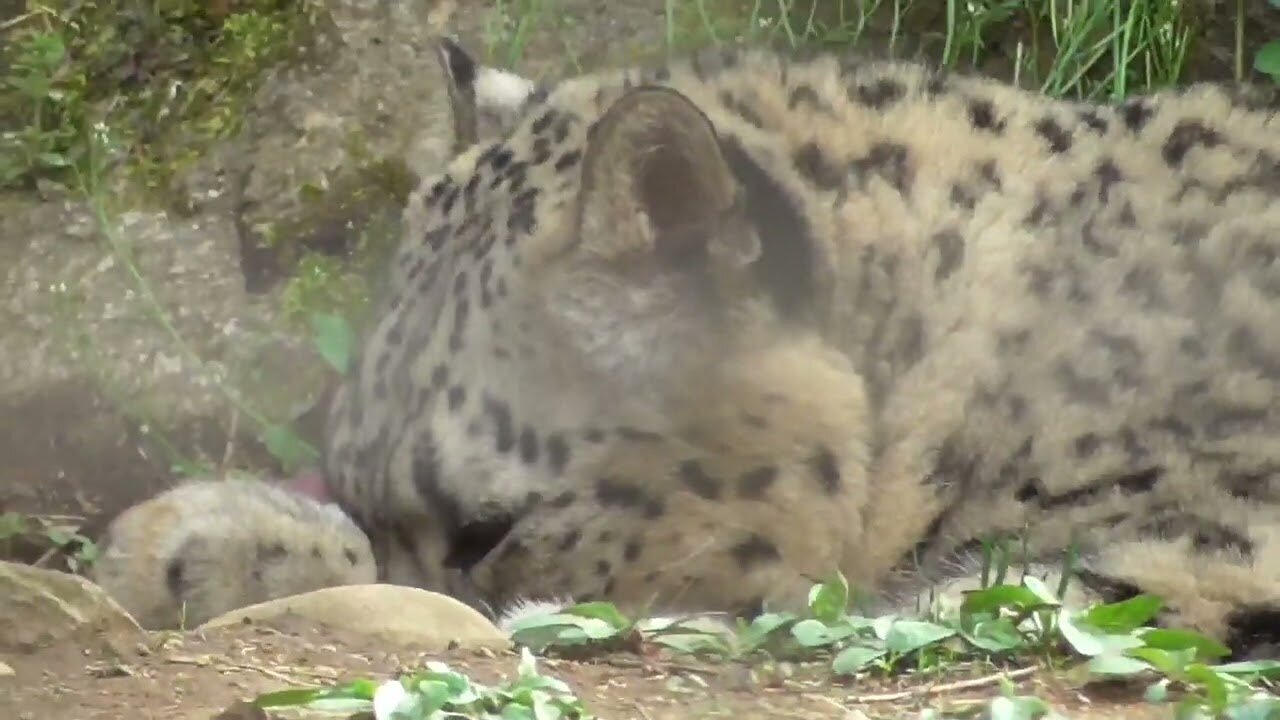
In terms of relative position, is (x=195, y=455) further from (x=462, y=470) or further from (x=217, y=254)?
(x=462, y=470)

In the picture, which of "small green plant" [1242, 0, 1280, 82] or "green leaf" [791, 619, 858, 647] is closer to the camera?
"green leaf" [791, 619, 858, 647]

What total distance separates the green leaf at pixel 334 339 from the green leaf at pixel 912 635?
36.9 inches

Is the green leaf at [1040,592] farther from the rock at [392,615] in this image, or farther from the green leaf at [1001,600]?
the rock at [392,615]

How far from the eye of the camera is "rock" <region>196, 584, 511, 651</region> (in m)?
1.72

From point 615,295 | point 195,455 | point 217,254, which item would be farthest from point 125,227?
point 615,295

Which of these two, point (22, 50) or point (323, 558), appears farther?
point (22, 50)

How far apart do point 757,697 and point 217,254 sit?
216 cm

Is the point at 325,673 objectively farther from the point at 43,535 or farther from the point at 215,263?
the point at 215,263

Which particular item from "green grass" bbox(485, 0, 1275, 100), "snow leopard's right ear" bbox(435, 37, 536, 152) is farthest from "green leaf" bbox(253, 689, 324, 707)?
"green grass" bbox(485, 0, 1275, 100)

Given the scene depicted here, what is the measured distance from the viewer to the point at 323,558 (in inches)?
82.3

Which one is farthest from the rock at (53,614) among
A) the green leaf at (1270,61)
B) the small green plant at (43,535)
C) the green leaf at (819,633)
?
the green leaf at (1270,61)

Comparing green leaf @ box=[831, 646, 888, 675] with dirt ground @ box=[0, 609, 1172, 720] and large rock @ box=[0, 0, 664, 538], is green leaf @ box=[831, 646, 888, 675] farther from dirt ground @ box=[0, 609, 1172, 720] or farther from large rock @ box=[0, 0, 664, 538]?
large rock @ box=[0, 0, 664, 538]

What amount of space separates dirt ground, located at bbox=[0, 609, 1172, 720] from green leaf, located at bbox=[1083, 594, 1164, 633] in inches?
4.2

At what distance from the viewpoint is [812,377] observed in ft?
6.61
